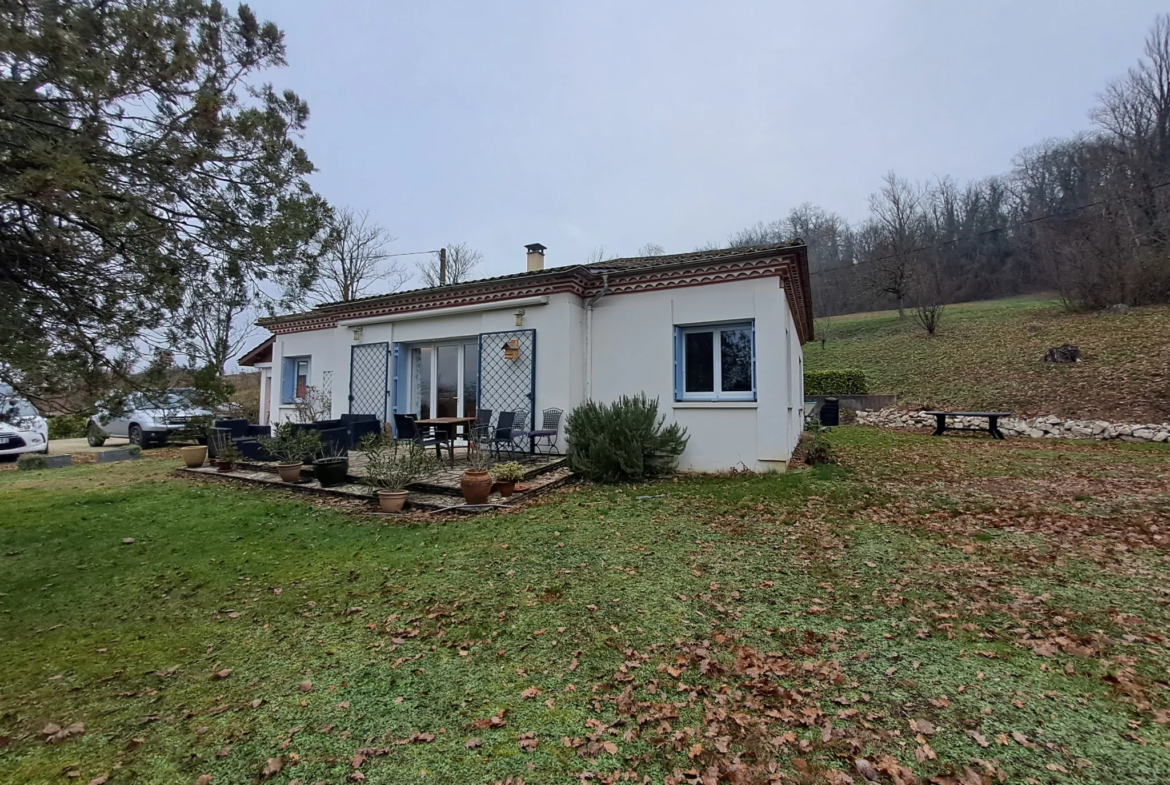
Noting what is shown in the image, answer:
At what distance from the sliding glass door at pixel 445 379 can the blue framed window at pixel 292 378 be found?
15.1 ft

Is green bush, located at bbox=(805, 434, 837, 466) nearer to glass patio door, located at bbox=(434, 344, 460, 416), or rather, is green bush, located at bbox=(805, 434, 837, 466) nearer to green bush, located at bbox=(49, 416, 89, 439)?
glass patio door, located at bbox=(434, 344, 460, 416)

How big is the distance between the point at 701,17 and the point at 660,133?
5.01 m

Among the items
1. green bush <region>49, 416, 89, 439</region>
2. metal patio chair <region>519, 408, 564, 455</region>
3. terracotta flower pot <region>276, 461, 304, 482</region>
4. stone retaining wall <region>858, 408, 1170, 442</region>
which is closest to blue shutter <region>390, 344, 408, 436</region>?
terracotta flower pot <region>276, 461, 304, 482</region>

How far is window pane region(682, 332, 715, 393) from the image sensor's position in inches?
345

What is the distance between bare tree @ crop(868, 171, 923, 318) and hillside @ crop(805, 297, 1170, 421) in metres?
2.56

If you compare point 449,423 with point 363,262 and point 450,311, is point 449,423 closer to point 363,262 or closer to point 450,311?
point 450,311

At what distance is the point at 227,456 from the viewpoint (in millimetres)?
9531

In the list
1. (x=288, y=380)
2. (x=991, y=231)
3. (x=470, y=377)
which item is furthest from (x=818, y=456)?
(x=991, y=231)

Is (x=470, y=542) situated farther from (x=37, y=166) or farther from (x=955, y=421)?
(x=955, y=421)

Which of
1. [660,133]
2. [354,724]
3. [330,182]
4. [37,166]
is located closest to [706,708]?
[354,724]

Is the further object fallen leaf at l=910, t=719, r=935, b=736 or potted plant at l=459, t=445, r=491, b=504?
potted plant at l=459, t=445, r=491, b=504

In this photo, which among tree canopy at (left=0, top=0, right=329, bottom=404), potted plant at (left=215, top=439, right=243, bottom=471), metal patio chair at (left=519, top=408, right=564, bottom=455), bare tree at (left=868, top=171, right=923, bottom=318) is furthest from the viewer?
bare tree at (left=868, top=171, right=923, bottom=318)

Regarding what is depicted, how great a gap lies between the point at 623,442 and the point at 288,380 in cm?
1096

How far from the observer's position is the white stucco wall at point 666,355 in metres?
8.09
